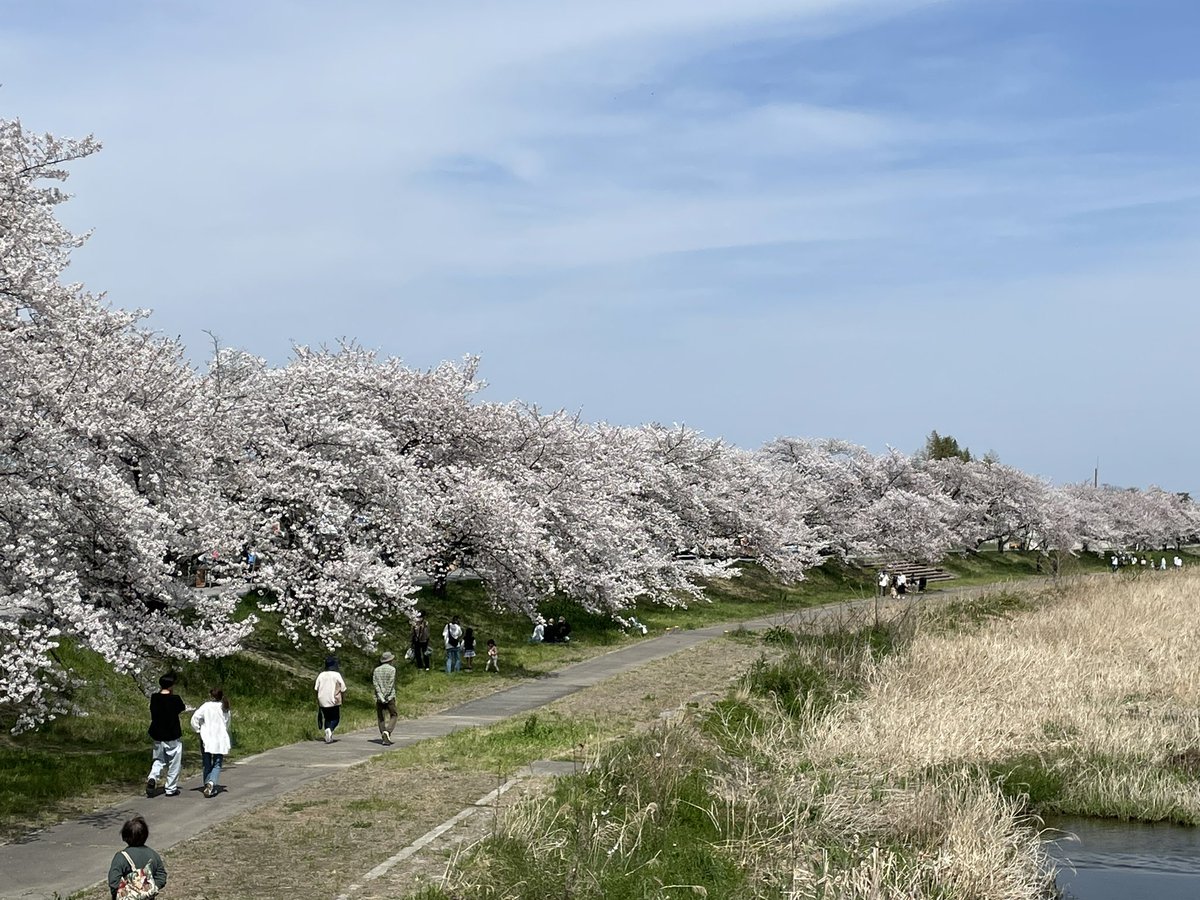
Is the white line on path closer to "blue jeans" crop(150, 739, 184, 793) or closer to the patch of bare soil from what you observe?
the patch of bare soil

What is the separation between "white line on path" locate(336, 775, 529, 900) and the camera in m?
13.4

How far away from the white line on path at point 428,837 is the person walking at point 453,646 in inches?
529

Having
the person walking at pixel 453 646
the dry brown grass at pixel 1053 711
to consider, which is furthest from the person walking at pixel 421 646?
the dry brown grass at pixel 1053 711

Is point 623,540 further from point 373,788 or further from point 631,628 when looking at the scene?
A: point 373,788

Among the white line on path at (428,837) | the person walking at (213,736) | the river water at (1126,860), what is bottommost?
the river water at (1126,860)

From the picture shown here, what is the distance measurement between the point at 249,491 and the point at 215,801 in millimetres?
9079

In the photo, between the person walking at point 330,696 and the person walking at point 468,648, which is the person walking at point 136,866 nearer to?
the person walking at point 330,696

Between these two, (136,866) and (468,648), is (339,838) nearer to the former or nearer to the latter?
(136,866)

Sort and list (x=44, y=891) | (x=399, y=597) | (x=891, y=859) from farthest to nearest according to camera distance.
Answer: (x=399, y=597) → (x=891, y=859) → (x=44, y=891)

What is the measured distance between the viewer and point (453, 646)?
32.0m

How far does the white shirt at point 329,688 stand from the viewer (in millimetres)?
22109

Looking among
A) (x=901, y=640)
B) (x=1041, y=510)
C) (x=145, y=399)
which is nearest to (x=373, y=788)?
(x=145, y=399)

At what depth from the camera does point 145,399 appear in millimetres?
20766

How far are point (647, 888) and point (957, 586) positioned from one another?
5954cm
